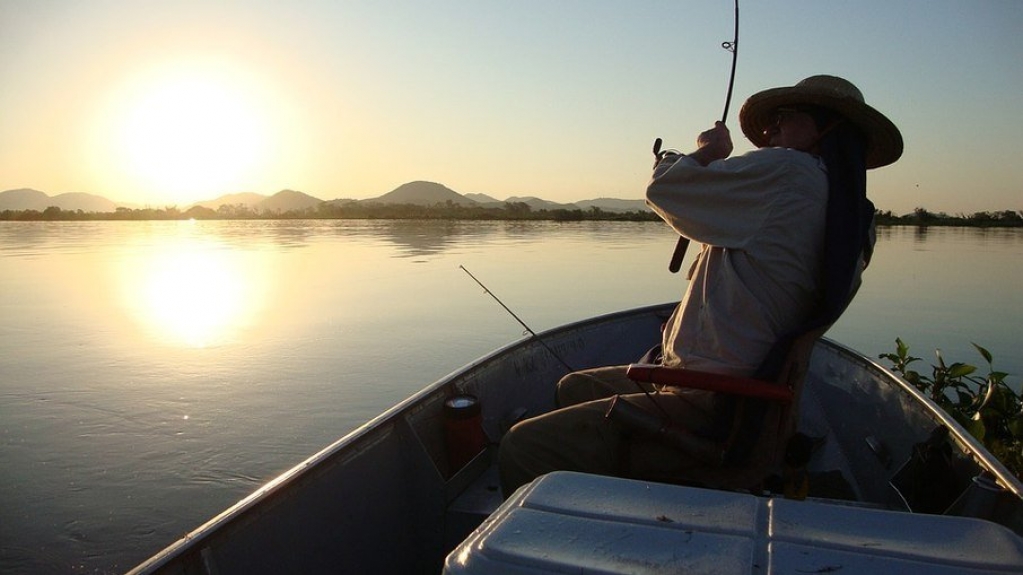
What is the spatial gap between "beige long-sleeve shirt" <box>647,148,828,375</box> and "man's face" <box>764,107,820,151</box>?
22 cm

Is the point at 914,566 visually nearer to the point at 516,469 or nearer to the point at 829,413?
the point at 516,469

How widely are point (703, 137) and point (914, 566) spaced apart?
5.67 ft

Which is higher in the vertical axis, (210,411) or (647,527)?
(647,527)

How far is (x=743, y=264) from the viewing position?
214cm

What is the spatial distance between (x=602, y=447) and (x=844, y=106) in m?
1.48

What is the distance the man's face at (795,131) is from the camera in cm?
233

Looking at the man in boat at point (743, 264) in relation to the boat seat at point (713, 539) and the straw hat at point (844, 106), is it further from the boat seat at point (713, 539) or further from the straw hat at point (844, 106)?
the boat seat at point (713, 539)

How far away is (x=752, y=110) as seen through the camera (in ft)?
8.89

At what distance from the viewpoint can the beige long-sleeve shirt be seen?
207cm

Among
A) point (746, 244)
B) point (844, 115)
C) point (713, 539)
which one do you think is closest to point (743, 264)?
point (746, 244)

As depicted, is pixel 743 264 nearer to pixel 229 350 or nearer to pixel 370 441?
pixel 370 441

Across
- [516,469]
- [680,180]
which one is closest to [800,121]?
[680,180]

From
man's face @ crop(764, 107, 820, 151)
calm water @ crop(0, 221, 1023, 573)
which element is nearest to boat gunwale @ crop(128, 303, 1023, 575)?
man's face @ crop(764, 107, 820, 151)

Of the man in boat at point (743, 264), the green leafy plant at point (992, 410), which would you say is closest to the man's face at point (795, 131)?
the man in boat at point (743, 264)
